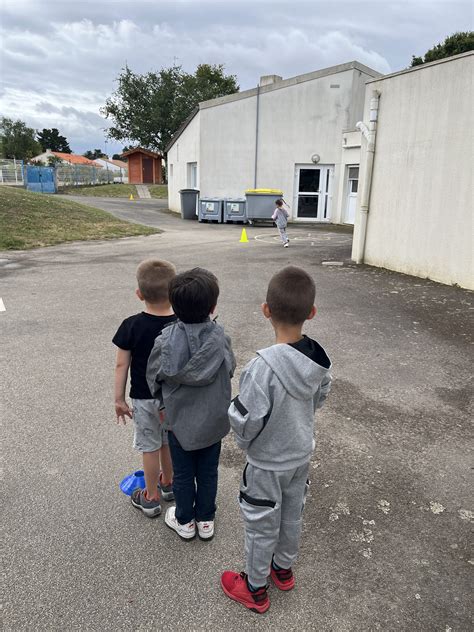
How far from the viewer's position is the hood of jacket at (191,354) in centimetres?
219

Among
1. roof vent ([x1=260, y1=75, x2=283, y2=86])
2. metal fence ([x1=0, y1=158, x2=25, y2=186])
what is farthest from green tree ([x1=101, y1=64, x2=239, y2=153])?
roof vent ([x1=260, y1=75, x2=283, y2=86])

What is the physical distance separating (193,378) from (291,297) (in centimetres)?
62

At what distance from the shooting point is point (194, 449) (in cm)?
232

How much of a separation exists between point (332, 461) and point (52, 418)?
218 centimetres

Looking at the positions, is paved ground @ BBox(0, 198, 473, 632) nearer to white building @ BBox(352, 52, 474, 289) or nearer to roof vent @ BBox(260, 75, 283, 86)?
white building @ BBox(352, 52, 474, 289)

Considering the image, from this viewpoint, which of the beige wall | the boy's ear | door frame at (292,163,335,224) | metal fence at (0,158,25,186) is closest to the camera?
the boy's ear

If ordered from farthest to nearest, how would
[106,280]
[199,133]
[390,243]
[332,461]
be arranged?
[199,133] → [390,243] → [106,280] → [332,461]

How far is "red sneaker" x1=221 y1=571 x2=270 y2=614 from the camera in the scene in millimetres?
2100

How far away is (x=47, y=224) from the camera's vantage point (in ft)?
53.7

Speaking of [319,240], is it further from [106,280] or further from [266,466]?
[266,466]

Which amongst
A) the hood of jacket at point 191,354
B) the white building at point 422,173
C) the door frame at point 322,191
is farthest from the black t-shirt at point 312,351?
the door frame at point 322,191

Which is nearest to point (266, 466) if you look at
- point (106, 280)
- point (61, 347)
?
point (61, 347)

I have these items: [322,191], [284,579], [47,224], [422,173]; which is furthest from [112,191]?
[284,579]

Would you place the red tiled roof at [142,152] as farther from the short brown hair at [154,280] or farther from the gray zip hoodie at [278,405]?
the gray zip hoodie at [278,405]
